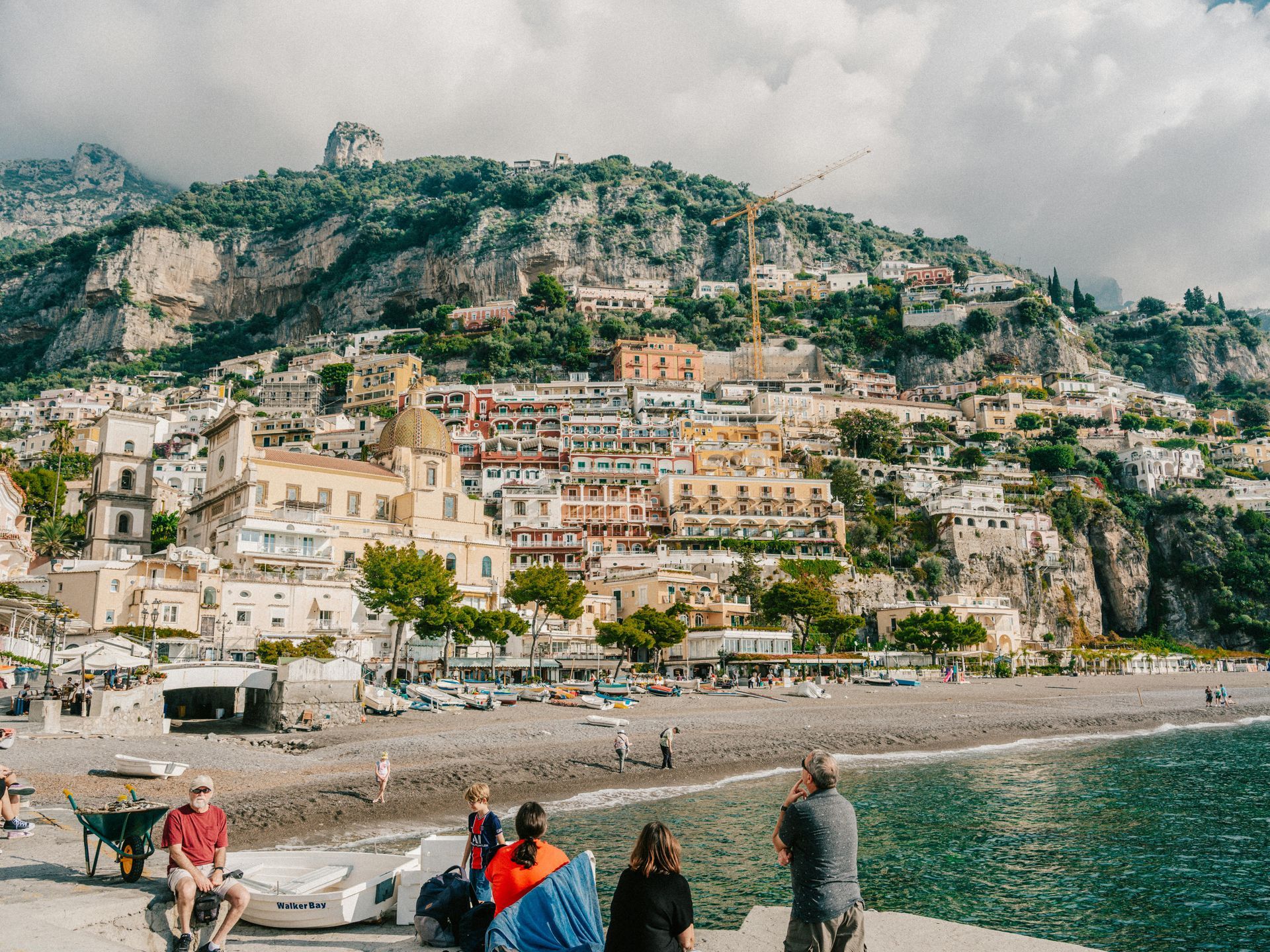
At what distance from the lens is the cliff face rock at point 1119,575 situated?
9006cm

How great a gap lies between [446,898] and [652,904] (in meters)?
2.90

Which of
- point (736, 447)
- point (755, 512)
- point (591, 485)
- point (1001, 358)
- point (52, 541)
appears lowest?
point (52, 541)

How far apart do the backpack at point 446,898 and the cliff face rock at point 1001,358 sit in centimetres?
12999

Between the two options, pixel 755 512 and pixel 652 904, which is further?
pixel 755 512

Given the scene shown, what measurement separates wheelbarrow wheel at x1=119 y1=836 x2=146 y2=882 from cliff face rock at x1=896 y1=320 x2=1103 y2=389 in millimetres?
130006

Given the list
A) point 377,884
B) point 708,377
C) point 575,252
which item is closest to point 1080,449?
point 708,377

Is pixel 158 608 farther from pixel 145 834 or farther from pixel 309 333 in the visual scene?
pixel 309 333

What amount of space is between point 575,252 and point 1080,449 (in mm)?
75467

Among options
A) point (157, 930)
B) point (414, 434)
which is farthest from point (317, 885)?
point (414, 434)

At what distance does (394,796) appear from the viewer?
70.8ft

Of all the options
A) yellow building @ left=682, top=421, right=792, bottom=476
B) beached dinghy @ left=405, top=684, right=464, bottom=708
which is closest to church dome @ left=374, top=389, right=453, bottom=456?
beached dinghy @ left=405, top=684, right=464, bottom=708

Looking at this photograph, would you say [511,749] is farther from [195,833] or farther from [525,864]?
[525,864]

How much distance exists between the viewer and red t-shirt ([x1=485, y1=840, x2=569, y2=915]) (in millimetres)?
6754

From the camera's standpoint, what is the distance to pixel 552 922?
6.39m
